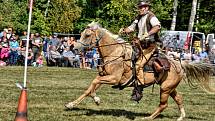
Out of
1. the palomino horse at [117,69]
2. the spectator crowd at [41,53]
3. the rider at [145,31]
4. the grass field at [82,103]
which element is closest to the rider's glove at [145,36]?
the rider at [145,31]

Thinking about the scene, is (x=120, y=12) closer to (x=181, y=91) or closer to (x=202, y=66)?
(x=181, y=91)

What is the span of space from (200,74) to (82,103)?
130 inches

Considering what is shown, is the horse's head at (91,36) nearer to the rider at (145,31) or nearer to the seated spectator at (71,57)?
the rider at (145,31)

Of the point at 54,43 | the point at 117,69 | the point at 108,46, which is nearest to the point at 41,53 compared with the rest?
the point at 54,43

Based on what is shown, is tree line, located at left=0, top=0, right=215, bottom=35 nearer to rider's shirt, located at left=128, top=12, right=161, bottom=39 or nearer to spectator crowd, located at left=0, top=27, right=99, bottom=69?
spectator crowd, located at left=0, top=27, right=99, bottom=69

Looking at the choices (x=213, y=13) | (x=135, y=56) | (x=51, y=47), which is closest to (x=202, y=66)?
(x=135, y=56)

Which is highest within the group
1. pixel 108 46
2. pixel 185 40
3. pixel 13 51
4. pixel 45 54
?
pixel 185 40

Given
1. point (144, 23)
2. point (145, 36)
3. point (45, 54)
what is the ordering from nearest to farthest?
point (145, 36)
point (144, 23)
point (45, 54)

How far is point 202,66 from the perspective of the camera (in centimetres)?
1314

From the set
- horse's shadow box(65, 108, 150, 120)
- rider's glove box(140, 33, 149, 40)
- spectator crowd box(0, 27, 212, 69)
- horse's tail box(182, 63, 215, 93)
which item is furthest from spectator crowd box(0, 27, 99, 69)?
rider's glove box(140, 33, 149, 40)

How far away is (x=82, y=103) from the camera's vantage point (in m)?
14.5

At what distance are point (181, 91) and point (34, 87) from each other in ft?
18.3

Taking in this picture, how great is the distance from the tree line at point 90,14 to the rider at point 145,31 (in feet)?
112

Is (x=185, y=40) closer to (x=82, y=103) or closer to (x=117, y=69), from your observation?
(x=82, y=103)
